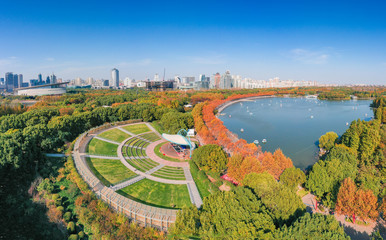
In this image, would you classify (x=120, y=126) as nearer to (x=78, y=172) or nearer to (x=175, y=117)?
(x=175, y=117)

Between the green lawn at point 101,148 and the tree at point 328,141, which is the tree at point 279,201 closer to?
the green lawn at point 101,148

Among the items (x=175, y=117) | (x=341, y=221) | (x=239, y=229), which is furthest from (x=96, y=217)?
(x=175, y=117)

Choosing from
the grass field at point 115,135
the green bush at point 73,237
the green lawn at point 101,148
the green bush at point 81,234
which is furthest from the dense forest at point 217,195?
the grass field at point 115,135

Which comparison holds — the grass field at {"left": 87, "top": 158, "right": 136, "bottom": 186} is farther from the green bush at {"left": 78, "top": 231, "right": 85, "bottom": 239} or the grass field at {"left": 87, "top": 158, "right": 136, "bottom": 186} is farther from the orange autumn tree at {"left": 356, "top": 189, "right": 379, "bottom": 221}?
the orange autumn tree at {"left": 356, "top": 189, "right": 379, "bottom": 221}

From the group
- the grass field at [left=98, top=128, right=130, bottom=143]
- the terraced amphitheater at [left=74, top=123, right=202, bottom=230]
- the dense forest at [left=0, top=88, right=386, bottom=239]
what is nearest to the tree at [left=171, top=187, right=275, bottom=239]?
the dense forest at [left=0, top=88, right=386, bottom=239]

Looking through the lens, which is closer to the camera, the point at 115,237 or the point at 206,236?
the point at 206,236

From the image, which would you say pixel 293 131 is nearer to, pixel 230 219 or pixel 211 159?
pixel 211 159
